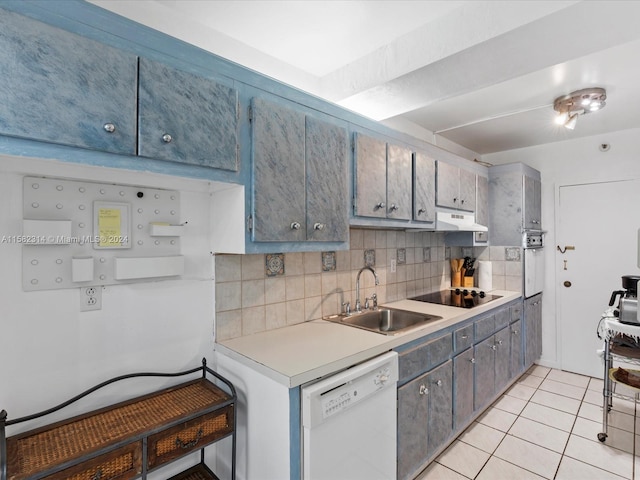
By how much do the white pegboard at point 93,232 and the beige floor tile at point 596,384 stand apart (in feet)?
12.8

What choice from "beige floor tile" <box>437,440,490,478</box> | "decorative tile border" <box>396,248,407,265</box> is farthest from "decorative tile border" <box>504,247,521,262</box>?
"beige floor tile" <box>437,440,490,478</box>

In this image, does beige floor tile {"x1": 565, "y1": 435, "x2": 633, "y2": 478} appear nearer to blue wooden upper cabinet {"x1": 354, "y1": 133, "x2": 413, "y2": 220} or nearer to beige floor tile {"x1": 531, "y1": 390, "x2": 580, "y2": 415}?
beige floor tile {"x1": 531, "y1": 390, "x2": 580, "y2": 415}

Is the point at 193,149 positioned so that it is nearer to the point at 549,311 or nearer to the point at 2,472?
the point at 2,472

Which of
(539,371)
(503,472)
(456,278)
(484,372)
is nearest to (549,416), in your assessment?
(484,372)

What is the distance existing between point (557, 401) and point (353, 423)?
100 inches

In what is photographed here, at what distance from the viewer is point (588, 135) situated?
11.3 feet

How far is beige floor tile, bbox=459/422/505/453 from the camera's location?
2.35 meters

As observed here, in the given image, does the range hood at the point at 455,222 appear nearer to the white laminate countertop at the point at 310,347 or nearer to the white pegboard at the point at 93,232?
the white laminate countertop at the point at 310,347

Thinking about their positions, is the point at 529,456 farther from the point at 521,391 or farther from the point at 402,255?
the point at 402,255

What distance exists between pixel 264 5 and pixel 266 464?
2.06m

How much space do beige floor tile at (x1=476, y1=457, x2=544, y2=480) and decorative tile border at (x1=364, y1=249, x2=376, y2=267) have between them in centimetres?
150

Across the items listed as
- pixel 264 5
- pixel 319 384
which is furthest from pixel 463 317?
pixel 264 5

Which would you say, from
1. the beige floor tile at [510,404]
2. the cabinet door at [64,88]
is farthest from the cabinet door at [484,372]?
the cabinet door at [64,88]

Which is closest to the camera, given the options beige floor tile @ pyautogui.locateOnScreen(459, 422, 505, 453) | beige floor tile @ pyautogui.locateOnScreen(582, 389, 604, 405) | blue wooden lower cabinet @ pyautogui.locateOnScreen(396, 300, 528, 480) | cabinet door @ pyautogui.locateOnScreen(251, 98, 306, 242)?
cabinet door @ pyautogui.locateOnScreen(251, 98, 306, 242)
